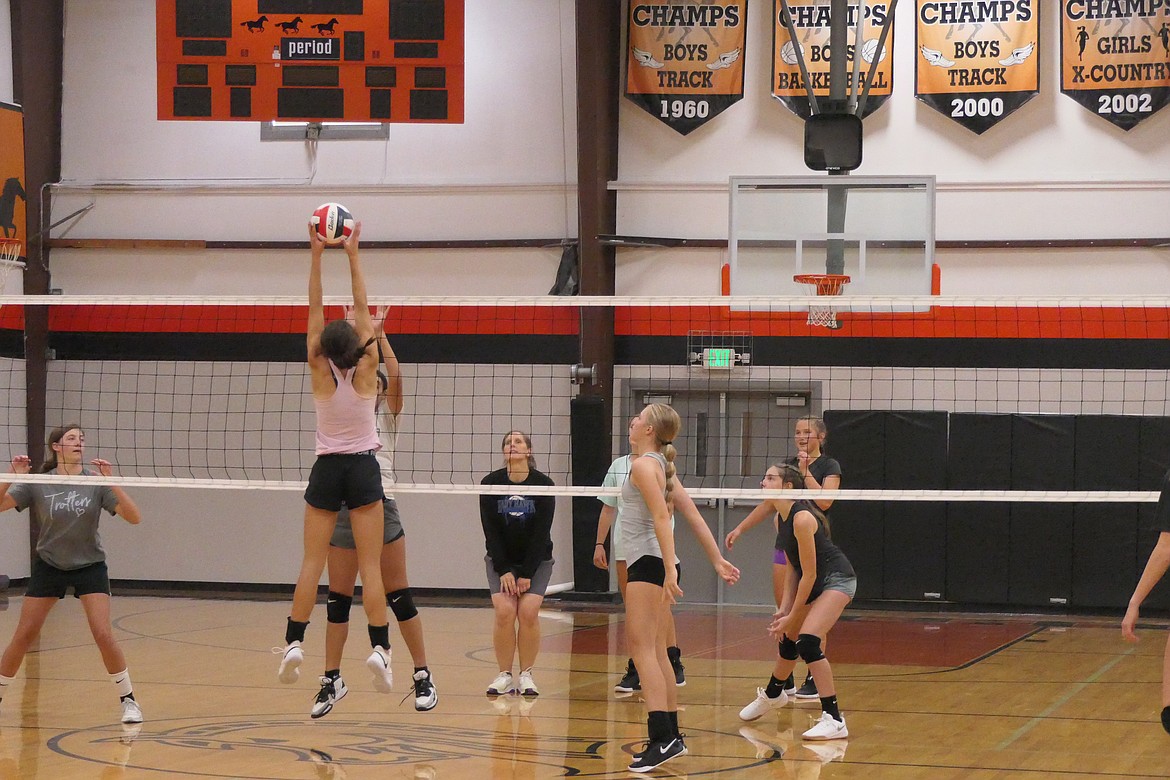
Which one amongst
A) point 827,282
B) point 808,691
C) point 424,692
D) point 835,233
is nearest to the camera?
point 424,692

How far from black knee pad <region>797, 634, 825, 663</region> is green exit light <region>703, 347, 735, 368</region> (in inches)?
293

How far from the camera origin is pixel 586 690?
8297mm

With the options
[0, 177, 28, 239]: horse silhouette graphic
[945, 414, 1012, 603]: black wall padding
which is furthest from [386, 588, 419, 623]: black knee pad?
Answer: [0, 177, 28, 239]: horse silhouette graphic

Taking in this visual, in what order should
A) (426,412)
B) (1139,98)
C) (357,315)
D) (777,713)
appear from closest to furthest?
1. (357,315)
2. (777,713)
3. (1139,98)
4. (426,412)

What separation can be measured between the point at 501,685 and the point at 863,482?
21.2 ft

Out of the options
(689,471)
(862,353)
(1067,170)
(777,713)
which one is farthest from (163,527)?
(1067,170)

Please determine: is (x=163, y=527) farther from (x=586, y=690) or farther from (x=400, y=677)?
(x=586, y=690)

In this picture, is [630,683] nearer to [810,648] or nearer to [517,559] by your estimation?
[517,559]

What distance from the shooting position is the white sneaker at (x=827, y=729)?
6605mm

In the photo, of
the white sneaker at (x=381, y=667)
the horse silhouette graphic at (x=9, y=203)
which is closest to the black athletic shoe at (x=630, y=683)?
the white sneaker at (x=381, y=667)

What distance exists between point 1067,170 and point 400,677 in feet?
29.5

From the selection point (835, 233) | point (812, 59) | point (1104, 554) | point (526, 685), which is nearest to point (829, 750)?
point (526, 685)

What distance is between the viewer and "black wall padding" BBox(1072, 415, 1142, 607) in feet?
42.5

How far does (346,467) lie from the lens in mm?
5980
